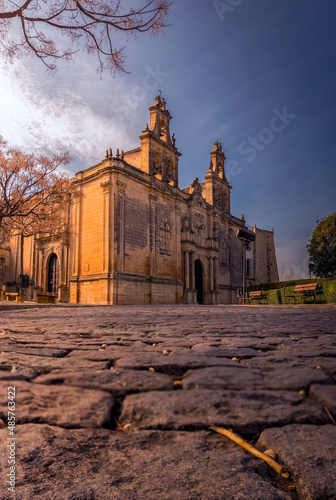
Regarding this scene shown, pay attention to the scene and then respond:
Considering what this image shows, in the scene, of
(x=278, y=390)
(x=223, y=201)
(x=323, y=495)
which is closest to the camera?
(x=323, y=495)

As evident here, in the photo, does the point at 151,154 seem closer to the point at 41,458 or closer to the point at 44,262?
the point at 44,262

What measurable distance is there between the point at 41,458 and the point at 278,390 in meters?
1.16

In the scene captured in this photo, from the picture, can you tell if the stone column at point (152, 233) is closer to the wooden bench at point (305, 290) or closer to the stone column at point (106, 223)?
the stone column at point (106, 223)

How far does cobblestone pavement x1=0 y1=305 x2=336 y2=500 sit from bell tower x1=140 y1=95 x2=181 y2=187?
21.4 m

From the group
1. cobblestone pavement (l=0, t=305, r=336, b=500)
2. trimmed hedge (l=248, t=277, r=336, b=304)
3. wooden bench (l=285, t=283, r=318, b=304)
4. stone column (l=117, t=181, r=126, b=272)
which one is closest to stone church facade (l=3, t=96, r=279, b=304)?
stone column (l=117, t=181, r=126, b=272)

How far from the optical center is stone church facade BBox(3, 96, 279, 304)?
19000 mm

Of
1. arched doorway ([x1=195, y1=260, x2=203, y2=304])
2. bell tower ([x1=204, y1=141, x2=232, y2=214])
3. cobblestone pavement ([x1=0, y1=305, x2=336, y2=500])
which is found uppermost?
bell tower ([x1=204, y1=141, x2=232, y2=214])

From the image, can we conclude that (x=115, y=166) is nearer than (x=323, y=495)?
No

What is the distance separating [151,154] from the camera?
906 inches

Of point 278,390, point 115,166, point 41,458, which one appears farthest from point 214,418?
point 115,166

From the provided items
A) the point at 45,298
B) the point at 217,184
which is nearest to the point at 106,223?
the point at 45,298

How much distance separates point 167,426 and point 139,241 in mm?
19220

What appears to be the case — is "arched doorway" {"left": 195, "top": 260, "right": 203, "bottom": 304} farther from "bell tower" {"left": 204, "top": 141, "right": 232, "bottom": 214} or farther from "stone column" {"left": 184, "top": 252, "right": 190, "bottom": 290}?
"bell tower" {"left": 204, "top": 141, "right": 232, "bottom": 214}

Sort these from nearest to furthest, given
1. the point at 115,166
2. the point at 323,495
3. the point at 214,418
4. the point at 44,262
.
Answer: the point at 323,495
the point at 214,418
the point at 115,166
the point at 44,262
